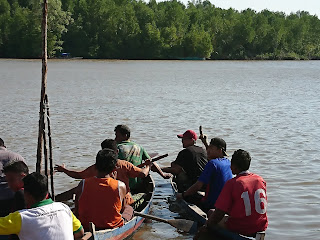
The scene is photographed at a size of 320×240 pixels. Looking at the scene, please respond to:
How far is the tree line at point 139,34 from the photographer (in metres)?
103

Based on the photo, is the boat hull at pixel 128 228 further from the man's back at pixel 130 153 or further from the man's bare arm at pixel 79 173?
the man's bare arm at pixel 79 173

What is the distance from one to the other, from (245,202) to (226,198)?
233mm

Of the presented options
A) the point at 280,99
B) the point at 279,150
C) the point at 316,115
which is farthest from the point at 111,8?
the point at 279,150

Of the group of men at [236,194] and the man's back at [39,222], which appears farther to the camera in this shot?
the group of men at [236,194]

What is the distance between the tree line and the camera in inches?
4065

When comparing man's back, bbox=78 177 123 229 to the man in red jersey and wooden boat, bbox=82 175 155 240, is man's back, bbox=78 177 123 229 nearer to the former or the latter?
wooden boat, bbox=82 175 155 240

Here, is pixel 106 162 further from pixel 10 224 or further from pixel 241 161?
pixel 10 224

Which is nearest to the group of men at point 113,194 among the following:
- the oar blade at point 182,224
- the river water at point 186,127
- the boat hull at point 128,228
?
the boat hull at point 128,228

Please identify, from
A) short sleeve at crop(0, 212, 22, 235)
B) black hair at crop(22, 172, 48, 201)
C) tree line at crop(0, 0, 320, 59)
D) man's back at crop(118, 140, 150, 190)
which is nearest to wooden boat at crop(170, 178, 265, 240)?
man's back at crop(118, 140, 150, 190)

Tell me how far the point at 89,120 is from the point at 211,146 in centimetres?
1469

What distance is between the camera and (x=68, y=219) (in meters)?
5.63

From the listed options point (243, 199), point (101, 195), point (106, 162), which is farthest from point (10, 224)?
point (243, 199)

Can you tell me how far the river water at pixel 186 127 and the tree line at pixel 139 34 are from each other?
64538 millimetres

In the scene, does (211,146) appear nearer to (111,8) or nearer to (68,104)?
→ (68,104)
